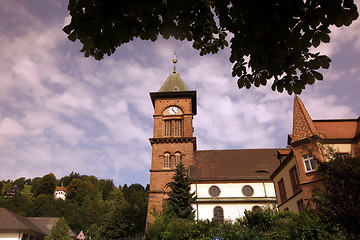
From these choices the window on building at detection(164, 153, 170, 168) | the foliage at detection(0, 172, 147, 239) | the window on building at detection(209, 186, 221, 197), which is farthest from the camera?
the foliage at detection(0, 172, 147, 239)

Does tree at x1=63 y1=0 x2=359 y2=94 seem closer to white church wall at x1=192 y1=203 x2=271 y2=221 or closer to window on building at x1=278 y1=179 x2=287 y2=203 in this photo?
window on building at x1=278 y1=179 x2=287 y2=203

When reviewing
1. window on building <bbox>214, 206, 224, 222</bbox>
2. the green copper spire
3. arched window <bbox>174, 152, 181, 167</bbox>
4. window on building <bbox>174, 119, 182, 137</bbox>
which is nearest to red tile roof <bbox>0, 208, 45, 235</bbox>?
arched window <bbox>174, 152, 181, 167</bbox>

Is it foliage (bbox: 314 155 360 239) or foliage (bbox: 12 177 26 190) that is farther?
foliage (bbox: 12 177 26 190)

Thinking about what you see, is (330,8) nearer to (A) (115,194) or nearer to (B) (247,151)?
(B) (247,151)

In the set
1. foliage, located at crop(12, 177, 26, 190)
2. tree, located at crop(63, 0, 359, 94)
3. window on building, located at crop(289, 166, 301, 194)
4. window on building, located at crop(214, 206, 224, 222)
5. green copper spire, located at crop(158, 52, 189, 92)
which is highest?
foliage, located at crop(12, 177, 26, 190)

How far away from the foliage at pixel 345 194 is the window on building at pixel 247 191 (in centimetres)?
2361

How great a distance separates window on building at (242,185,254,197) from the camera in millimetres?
31203

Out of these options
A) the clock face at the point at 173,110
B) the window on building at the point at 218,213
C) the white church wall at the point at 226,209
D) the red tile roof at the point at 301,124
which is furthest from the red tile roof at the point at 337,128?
the clock face at the point at 173,110

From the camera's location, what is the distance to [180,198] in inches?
1105

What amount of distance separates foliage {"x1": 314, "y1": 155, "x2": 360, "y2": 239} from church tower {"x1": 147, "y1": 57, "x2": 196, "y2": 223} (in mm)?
23213

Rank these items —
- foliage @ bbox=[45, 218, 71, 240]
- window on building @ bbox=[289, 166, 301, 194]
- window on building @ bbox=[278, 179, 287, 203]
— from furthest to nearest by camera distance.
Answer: foliage @ bbox=[45, 218, 71, 240], window on building @ bbox=[278, 179, 287, 203], window on building @ bbox=[289, 166, 301, 194]

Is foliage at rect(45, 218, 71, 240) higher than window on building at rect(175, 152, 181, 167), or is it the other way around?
window on building at rect(175, 152, 181, 167)

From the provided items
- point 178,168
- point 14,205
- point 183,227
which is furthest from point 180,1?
point 14,205

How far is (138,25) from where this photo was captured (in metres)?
3.76
